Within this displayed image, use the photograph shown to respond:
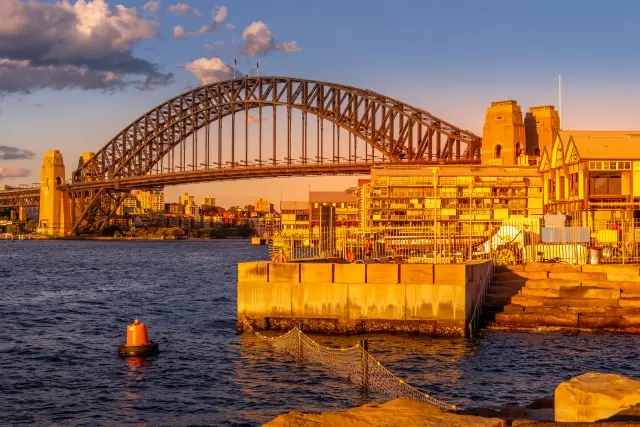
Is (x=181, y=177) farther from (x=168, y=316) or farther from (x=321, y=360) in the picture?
(x=321, y=360)

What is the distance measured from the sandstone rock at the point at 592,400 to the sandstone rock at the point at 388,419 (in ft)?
5.85

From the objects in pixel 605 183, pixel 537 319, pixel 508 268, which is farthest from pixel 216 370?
pixel 605 183

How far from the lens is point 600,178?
5616 cm

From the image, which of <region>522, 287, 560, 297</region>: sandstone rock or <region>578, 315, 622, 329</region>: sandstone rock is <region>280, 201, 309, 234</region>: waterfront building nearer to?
<region>522, 287, 560, 297</region>: sandstone rock

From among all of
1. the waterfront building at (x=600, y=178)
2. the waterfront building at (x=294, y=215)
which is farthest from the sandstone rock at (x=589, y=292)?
the waterfront building at (x=294, y=215)

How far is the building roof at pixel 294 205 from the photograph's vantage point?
581ft

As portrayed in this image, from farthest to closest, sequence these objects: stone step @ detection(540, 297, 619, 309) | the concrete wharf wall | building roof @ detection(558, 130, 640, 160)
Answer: building roof @ detection(558, 130, 640, 160), stone step @ detection(540, 297, 619, 309), the concrete wharf wall

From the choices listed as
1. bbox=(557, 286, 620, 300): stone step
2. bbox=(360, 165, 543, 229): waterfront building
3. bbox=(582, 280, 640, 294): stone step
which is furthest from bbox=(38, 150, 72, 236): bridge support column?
bbox=(557, 286, 620, 300): stone step

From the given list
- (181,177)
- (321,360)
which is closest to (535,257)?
(321,360)

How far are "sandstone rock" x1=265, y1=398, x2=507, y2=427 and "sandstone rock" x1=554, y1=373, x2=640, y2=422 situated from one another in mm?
1784

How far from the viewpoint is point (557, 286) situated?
113ft

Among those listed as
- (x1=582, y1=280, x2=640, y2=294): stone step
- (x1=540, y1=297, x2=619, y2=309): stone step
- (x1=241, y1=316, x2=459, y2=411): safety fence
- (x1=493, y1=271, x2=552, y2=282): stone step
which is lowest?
(x1=241, y1=316, x2=459, y2=411): safety fence

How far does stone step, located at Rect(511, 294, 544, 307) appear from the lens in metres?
33.0

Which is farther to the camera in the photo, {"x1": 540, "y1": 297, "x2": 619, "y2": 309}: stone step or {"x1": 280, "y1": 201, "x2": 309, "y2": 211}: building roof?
{"x1": 280, "y1": 201, "x2": 309, "y2": 211}: building roof
